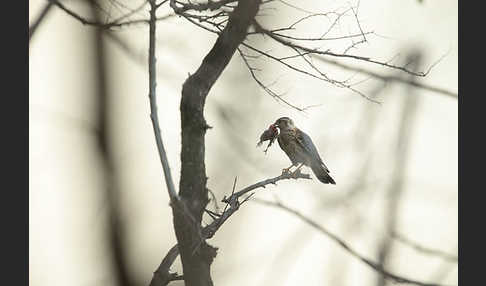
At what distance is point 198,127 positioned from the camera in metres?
1.69

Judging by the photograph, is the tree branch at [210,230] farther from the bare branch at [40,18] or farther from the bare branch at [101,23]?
the bare branch at [40,18]

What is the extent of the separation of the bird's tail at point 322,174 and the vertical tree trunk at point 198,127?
2.09ft

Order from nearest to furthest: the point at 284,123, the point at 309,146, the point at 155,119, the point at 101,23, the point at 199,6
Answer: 1. the point at 155,119
2. the point at 101,23
3. the point at 199,6
4. the point at 284,123
5. the point at 309,146

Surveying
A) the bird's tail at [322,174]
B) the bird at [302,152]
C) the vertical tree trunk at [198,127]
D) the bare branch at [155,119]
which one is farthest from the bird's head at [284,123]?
the bare branch at [155,119]

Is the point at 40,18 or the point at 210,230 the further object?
the point at 210,230

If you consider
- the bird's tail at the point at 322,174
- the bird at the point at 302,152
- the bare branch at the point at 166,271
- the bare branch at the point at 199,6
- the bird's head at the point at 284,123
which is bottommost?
the bare branch at the point at 166,271

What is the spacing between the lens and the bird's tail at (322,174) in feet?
7.38

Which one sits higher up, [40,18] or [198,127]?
[40,18]

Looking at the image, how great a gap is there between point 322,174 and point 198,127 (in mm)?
719

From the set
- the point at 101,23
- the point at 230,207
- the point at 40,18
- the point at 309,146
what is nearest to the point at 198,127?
the point at 230,207

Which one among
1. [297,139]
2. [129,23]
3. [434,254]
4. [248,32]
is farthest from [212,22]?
[434,254]

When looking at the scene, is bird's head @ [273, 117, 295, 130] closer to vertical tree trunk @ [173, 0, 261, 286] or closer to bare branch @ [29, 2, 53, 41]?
vertical tree trunk @ [173, 0, 261, 286]

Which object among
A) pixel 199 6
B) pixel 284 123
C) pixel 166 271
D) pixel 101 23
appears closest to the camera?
pixel 101 23

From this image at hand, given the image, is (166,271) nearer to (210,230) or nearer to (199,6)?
(210,230)
